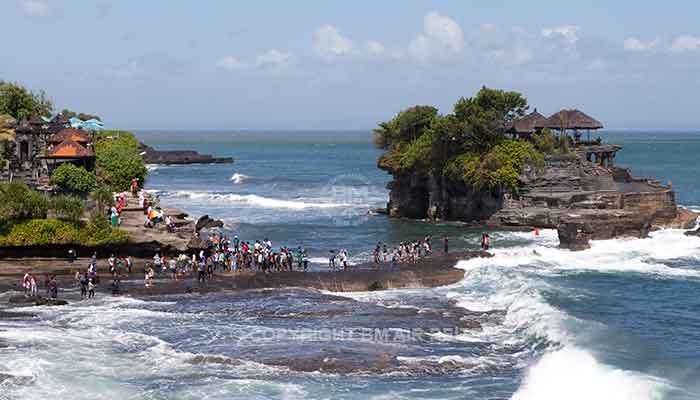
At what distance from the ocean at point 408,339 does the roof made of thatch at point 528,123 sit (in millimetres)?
19108

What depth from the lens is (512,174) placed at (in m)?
67.4

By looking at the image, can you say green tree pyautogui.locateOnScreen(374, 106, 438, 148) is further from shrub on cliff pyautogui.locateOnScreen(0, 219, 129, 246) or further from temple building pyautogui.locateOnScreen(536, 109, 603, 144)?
shrub on cliff pyautogui.locateOnScreen(0, 219, 129, 246)

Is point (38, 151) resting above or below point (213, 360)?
above

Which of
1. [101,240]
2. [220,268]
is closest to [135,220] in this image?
[101,240]

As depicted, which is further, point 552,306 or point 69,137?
point 69,137

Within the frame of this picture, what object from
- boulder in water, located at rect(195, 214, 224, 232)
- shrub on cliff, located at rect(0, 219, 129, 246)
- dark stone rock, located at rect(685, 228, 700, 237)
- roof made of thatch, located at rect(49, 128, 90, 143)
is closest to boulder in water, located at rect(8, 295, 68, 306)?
shrub on cliff, located at rect(0, 219, 129, 246)

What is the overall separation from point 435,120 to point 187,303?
4095 centimetres

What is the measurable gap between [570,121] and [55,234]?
145 feet

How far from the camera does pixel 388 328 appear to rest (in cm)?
3547

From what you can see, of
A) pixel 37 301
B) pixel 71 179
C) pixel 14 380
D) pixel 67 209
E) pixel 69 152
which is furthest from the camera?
pixel 69 152

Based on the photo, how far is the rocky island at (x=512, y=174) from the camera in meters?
65.9

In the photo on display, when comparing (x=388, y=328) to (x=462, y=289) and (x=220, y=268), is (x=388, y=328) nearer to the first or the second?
(x=462, y=289)

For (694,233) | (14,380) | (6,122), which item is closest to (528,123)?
(694,233)

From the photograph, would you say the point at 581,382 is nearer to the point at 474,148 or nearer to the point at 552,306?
the point at 552,306
